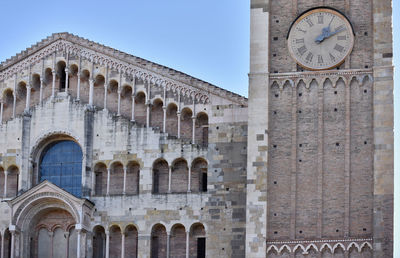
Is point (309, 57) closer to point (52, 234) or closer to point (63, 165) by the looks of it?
point (63, 165)

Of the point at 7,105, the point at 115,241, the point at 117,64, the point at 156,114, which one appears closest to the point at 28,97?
the point at 7,105

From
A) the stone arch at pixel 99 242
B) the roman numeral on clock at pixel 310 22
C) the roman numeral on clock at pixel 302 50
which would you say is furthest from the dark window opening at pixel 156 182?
the roman numeral on clock at pixel 310 22

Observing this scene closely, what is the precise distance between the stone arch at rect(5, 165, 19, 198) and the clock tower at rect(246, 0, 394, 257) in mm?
7719

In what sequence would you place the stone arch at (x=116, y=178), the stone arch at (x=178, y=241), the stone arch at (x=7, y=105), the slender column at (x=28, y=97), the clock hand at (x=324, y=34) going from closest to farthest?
the clock hand at (x=324, y=34) → the stone arch at (x=178, y=241) → the stone arch at (x=116, y=178) → the slender column at (x=28, y=97) → the stone arch at (x=7, y=105)

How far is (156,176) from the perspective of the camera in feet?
104

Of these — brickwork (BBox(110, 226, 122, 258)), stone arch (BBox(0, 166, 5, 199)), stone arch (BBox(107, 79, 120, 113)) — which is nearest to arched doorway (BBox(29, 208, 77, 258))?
brickwork (BBox(110, 226, 122, 258))

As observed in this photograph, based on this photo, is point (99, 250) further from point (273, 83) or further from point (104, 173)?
point (273, 83)

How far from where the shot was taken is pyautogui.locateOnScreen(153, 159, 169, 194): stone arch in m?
31.7

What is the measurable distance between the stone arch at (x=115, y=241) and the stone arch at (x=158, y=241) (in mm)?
1042

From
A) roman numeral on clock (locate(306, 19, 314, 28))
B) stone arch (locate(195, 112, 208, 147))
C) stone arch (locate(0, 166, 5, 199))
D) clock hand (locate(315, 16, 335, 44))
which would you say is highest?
roman numeral on clock (locate(306, 19, 314, 28))

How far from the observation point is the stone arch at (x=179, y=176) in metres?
31.5

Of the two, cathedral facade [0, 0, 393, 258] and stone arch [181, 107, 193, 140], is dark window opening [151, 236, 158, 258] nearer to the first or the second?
cathedral facade [0, 0, 393, 258]

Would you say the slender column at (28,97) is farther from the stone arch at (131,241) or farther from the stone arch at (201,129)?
the stone arch at (201,129)

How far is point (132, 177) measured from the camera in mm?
31969
